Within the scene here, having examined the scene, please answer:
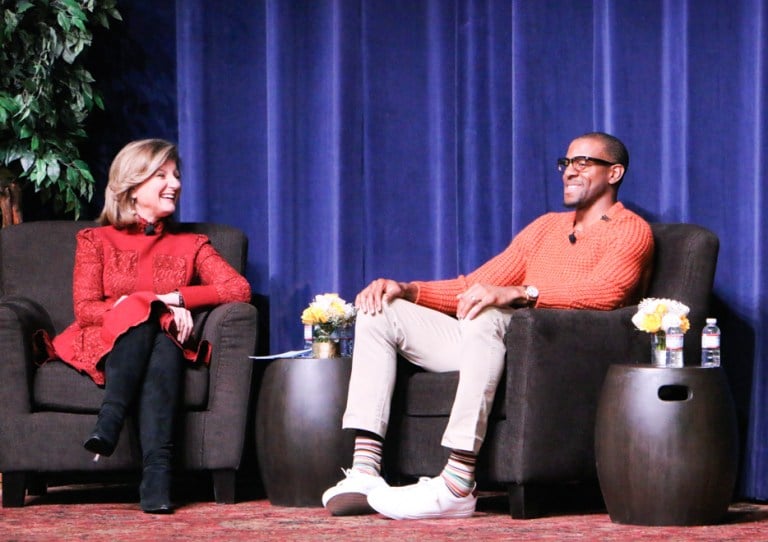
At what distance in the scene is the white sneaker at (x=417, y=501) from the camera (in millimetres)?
2891

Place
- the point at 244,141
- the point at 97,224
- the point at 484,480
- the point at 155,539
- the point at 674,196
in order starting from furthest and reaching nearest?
the point at 244,141, the point at 97,224, the point at 674,196, the point at 484,480, the point at 155,539

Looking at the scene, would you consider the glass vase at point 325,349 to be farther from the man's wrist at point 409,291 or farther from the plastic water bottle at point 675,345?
the plastic water bottle at point 675,345

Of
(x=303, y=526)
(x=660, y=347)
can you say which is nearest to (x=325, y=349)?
(x=303, y=526)

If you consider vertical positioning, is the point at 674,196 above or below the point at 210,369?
above

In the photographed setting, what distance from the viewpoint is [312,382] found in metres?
3.26

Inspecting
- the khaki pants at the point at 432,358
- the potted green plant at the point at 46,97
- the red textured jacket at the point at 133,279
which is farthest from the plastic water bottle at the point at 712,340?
the potted green plant at the point at 46,97

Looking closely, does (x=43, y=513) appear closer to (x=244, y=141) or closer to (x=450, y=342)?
(x=450, y=342)

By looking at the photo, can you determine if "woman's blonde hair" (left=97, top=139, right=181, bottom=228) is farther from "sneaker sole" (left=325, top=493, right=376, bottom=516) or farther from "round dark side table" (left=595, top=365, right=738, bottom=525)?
"round dark side table" (left=595, top=365, right=738, bottom=525)

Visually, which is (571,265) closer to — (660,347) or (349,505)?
(660,347)

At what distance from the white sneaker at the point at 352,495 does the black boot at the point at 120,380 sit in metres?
0.56

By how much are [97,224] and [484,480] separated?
1.52m

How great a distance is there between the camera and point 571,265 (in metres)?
3.25

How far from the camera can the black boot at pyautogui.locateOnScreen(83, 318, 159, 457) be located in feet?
9.91

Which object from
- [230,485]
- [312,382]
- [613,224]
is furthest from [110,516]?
[613,224]
